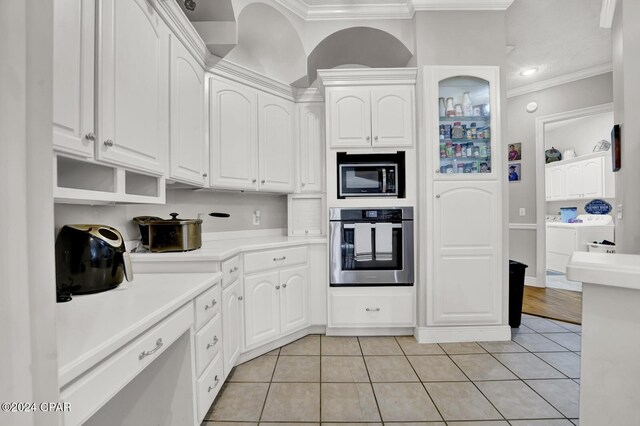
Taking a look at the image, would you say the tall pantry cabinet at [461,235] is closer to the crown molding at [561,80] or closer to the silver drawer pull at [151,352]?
the silver drawer pull at [151,352]

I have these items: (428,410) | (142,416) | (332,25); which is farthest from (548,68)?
(142,416)

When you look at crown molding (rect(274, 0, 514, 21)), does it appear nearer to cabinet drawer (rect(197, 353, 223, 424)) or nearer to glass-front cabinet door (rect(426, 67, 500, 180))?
glass-front cabinet door (rect(426, 67, 500, 180))

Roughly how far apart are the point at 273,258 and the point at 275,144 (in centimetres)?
108

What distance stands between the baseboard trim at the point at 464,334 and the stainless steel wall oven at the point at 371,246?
1.46 ft

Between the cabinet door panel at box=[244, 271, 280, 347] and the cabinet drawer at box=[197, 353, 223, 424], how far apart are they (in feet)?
1.46

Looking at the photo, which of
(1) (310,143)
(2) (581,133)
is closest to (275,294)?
(1) (310,143)

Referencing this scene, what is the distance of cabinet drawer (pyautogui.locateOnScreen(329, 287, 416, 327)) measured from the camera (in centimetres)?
244

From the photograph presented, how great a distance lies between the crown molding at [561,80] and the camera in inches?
137

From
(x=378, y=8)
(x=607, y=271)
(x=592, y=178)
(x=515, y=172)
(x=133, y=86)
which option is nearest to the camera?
(x=607, y=271)

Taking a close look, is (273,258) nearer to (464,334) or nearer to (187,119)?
(187,119)

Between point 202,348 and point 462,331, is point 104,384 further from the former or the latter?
point 462,331

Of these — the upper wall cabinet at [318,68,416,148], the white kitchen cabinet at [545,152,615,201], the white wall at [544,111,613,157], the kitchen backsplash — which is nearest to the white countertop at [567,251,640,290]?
the upper wall cabinet at [318,68,416,148]

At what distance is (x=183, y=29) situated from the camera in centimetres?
178

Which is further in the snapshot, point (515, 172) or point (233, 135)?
point (515, 172)
